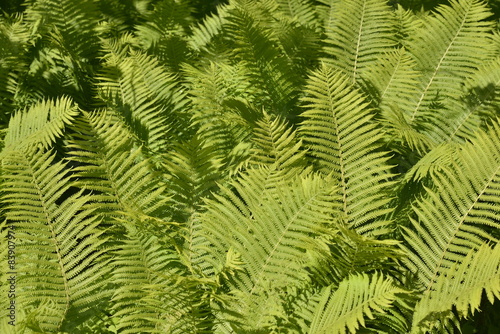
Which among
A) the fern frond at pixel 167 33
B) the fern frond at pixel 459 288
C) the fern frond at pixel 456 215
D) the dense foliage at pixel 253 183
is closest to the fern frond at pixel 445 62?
the dense foliage at pixel 253 183

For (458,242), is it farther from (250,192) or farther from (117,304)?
(117,304)

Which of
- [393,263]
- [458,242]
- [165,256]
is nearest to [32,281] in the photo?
[165,256]

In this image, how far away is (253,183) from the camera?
5.76 feet

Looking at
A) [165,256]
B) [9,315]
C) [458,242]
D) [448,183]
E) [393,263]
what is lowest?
[9,315]

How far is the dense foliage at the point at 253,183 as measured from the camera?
5.15ft

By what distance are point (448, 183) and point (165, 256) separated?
3.33ft

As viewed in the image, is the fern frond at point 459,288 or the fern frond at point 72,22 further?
the fern frond at point 72,22

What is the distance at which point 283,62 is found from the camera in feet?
8.00

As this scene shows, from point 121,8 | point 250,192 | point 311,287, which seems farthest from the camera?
point 121,8

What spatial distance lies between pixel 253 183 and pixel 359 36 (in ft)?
4.11

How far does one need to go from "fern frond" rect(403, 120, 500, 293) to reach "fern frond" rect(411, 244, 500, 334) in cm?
5

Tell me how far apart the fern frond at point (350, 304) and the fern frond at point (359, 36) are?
50.0 inches

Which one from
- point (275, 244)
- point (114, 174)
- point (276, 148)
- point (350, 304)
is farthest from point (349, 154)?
point (114, 174)

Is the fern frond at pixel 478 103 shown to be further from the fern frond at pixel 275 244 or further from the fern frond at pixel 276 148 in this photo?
the fern frond at pixel 275 244
